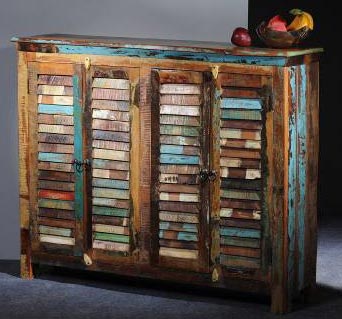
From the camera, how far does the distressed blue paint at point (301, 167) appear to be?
6336mm

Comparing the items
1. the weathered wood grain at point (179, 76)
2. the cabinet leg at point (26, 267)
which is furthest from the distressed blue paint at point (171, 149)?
the cabinet leg at point (26, 267)

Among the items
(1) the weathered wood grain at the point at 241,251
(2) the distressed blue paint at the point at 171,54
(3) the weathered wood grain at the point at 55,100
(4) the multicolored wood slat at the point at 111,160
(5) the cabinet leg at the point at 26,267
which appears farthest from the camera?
(5) the cabinet leg at the point at 26,267

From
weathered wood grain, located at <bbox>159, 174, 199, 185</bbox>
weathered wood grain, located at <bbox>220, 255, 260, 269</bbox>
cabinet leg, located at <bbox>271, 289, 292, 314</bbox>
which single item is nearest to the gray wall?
weathered wood grain, located at <bbox>159, 174, 199, 185</bbox>

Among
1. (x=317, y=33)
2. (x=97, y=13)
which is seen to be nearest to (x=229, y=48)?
(x=97, y=13)

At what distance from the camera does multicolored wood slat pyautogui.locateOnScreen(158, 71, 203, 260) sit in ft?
21.1

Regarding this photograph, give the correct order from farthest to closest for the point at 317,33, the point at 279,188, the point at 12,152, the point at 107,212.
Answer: the point at 317,33
the point at 12,152
the point at 107,212
the point at 279,188

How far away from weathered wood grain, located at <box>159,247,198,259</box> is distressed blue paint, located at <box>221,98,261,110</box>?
0.79 meters

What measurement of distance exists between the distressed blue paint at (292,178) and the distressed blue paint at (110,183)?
0.90 m

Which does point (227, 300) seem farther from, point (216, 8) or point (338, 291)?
point (216, 8)

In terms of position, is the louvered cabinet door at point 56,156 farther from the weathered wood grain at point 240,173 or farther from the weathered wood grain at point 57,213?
the weathered wood grain at point 240,173

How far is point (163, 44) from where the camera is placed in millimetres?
6469

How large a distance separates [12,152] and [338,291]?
2037mm

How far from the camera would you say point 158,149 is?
6543 millimetres

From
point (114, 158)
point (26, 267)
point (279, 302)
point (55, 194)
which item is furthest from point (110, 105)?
point (279, 302)
